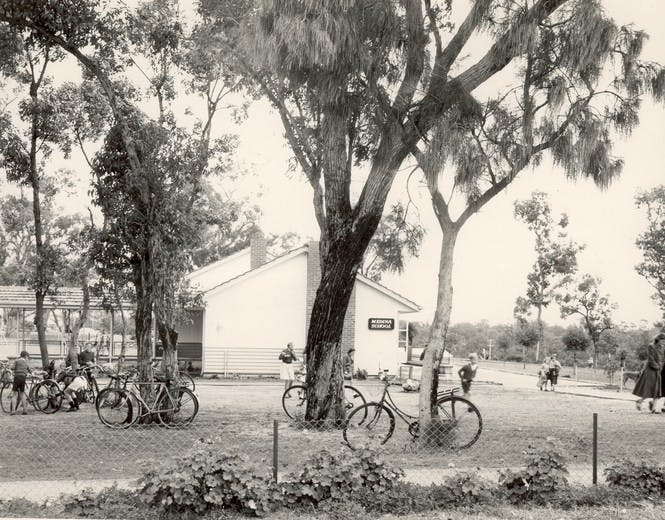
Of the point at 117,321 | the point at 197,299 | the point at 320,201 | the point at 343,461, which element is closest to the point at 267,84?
the point at 320,201

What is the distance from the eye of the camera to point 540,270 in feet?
129

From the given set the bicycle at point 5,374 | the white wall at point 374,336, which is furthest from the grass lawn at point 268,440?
the white wall at point 374,336

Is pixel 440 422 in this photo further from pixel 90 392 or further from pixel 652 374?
pixel 90 392

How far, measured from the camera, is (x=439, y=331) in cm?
1244

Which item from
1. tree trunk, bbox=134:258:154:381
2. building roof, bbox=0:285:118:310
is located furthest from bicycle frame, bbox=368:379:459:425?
building roof, bbox=0:285:118:310

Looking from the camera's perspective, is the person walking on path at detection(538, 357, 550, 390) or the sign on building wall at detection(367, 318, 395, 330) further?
the sign on building wall at detection(367, 318, 395, 330)

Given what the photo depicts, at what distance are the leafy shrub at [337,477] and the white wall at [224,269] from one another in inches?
1377

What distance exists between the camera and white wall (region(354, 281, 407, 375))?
108 feet

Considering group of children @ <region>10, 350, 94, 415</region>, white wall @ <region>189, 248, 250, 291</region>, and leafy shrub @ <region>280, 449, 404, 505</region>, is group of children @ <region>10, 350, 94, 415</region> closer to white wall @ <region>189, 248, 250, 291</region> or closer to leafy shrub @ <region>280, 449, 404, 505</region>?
leafy shrub @ <region>280, 449, 404, 505</region>

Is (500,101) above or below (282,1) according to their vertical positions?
below

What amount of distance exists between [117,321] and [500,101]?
235 feet

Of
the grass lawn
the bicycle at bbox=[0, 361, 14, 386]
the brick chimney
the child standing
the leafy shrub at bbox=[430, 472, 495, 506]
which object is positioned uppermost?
the brick chimney

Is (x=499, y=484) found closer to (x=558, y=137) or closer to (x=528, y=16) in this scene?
(x=558, y=137)

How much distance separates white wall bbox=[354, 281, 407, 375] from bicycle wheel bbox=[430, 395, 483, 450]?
66.5 ft
